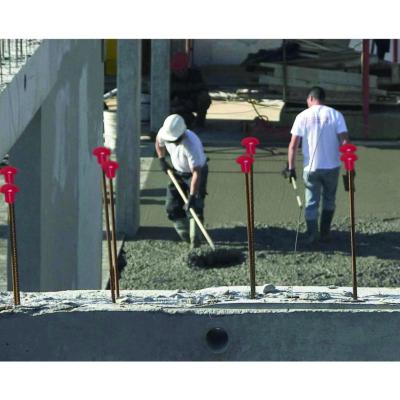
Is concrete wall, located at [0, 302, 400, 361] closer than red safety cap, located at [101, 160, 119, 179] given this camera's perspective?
Yes

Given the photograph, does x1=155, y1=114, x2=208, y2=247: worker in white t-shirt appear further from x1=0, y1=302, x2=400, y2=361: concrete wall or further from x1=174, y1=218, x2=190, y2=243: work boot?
x1=0, y1=302, x2=400, y2=361: concrete wall

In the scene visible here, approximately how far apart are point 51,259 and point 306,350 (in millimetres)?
3961

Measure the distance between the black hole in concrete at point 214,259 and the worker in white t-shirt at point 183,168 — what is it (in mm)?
465

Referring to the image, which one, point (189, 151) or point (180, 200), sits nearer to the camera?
point (189, 151)

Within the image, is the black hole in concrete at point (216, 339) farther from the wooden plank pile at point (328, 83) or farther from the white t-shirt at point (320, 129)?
the wooden plank pile at point (328, 83)

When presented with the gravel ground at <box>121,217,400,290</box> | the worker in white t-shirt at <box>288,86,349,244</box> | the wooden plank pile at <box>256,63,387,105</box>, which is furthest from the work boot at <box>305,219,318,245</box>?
the wooden plank pile at <box>256,63,387,105</box>

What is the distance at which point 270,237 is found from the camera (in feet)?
40.8

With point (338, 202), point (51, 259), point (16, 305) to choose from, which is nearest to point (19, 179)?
point (51, 259)

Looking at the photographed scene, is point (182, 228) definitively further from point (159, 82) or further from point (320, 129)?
point (159, 82)

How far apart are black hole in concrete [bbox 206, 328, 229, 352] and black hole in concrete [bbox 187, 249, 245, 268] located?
23.9 ft

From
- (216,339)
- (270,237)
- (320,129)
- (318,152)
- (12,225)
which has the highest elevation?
(320,129)

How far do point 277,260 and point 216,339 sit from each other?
24.4ft

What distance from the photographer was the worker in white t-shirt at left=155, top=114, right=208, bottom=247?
455 inches

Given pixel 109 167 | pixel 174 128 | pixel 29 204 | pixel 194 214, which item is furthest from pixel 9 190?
pixel 194 214
